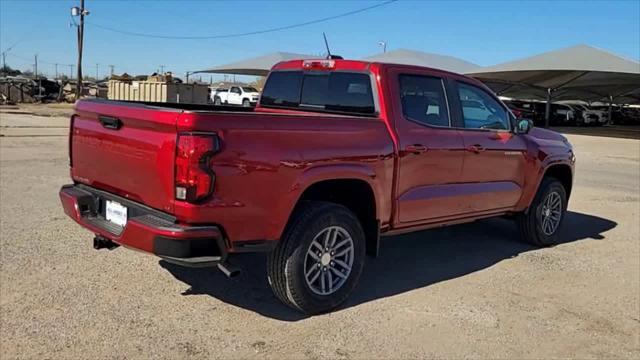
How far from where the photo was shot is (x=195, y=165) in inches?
143

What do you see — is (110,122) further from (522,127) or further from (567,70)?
(567,70)

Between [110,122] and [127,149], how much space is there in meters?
0.31

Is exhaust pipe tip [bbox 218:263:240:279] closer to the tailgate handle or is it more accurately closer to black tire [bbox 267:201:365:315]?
black tire [bbox 267:201:365:315]

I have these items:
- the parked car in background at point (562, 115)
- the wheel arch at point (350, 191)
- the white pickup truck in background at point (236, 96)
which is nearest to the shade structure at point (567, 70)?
the parked car in background at point (562, 115)

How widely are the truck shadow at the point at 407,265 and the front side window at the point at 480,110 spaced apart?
1.42 m

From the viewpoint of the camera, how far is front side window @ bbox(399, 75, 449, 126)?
17.0 feet

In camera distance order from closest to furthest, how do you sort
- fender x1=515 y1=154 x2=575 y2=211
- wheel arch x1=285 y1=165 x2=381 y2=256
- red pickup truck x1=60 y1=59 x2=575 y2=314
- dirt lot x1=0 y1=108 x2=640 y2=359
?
red pickup truck x1=60 y1=59 x2=575 y2=314
dirt lot x1=0 y1=108 x2=640 y2=359
wheel arch x1=285 y1=165 x2=381 y2=256
fender x1=515 y1=154 x2=575 y2=211

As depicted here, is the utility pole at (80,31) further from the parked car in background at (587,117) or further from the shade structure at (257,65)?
the parked car in background at (587,117)

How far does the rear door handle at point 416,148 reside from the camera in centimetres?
498

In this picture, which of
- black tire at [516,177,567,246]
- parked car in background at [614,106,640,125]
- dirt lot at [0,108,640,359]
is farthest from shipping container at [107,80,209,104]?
parked car in background at [614,106,640,125]

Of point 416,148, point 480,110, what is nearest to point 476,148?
point 480,110

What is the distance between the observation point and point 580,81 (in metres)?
39.8

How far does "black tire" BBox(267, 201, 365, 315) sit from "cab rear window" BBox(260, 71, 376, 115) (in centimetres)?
106

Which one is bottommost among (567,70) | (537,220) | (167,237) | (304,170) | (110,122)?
(537,220)
